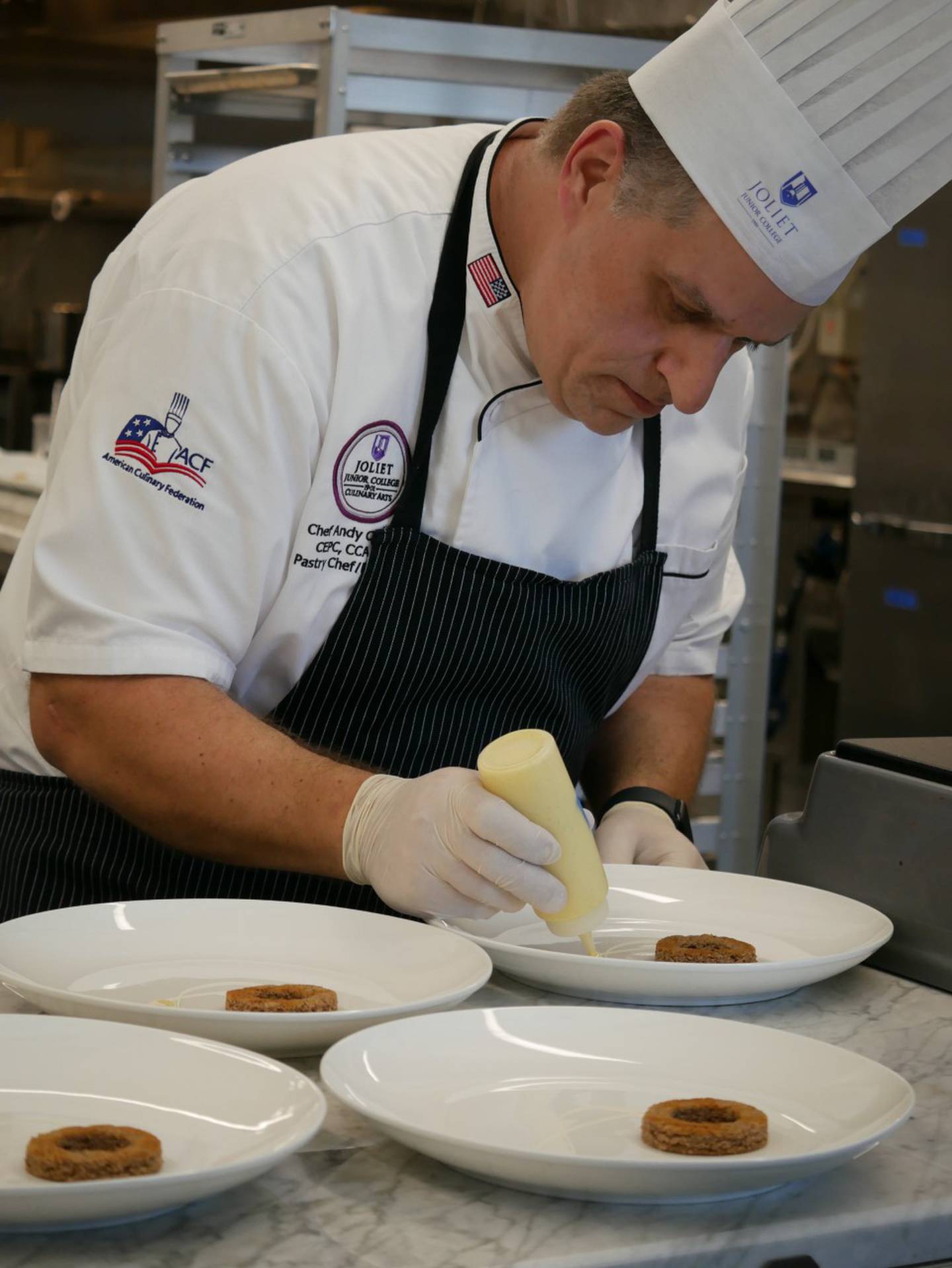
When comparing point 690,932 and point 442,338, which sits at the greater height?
point 442,338

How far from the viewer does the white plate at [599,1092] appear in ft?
2.77

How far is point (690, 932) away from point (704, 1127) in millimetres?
486

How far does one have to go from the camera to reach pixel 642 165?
146 cm

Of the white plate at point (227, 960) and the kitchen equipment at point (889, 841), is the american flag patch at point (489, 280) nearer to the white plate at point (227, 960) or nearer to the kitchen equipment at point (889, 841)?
the kitchen equipment at point (889, 841)

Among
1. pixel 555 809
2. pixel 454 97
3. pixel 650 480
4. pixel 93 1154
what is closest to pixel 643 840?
pixel 650 480

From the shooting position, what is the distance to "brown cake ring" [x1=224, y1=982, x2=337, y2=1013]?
1.05 m

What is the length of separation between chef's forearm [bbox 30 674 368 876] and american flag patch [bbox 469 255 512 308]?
20.0 inches

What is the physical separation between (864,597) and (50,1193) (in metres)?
4.35

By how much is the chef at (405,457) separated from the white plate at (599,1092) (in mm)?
170

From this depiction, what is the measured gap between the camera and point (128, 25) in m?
5.41

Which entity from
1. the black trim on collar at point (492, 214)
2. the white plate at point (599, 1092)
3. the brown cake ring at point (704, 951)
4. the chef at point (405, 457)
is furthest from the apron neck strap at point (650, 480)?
the white plate at point (599, 1092)

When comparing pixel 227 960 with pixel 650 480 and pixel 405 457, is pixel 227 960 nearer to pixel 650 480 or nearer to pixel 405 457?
pixel 405 457

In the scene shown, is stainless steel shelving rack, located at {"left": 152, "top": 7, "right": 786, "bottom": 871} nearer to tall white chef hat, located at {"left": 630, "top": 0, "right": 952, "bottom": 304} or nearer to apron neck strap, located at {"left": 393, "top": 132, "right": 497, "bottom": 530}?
apron neck strap, located at {"left": 393, "top": 132, "right": 497, "bottom": 530}

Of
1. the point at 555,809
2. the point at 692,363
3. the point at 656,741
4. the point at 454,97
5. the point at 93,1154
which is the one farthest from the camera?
the point at 454,97
